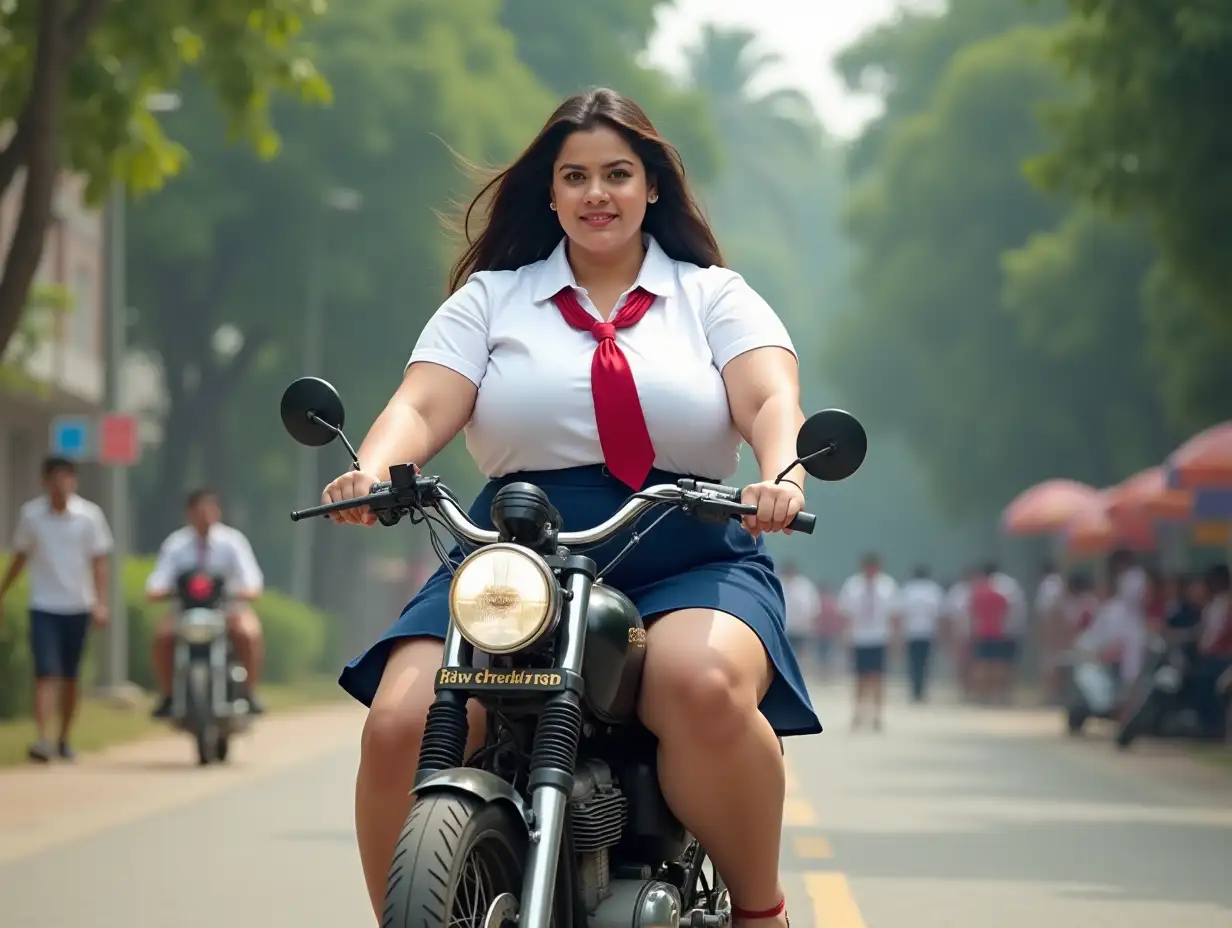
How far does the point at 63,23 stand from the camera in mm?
14617

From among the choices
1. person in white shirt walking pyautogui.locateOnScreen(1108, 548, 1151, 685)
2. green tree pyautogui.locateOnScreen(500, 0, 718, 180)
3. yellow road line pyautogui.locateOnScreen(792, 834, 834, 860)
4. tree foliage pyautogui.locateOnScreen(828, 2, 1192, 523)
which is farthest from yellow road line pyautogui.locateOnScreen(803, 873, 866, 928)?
green tree pyautogui.locateOnScreen(500, 0, 718, 180)

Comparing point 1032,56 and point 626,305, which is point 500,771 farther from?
point 1032,56

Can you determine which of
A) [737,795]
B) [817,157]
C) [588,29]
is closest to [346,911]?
[737,795]

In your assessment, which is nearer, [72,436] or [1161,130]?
[1161,130]

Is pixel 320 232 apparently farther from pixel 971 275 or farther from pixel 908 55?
pixel 908 55

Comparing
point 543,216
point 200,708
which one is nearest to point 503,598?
point 543,216

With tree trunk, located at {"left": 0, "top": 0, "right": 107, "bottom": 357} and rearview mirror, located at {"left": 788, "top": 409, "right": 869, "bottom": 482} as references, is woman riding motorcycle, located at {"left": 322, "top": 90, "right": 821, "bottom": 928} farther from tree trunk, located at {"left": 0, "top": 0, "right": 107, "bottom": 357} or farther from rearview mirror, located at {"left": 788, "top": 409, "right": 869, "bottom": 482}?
tree trunk, located at {"left": 0, "top": 0, "right": 107, "bottom": 357}

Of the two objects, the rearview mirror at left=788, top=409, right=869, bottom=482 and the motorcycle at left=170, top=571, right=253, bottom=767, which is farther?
the motorcycle at left=170, top=571, right=253, bottom=767

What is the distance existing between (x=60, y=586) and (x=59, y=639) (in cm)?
33

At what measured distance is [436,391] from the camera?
17.5 ft

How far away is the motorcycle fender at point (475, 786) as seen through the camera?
437 centimetres

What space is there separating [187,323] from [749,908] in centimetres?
3638

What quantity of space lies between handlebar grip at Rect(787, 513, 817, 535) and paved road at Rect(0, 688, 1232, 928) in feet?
12.0

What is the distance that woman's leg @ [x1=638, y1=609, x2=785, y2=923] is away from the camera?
15.8 ft
